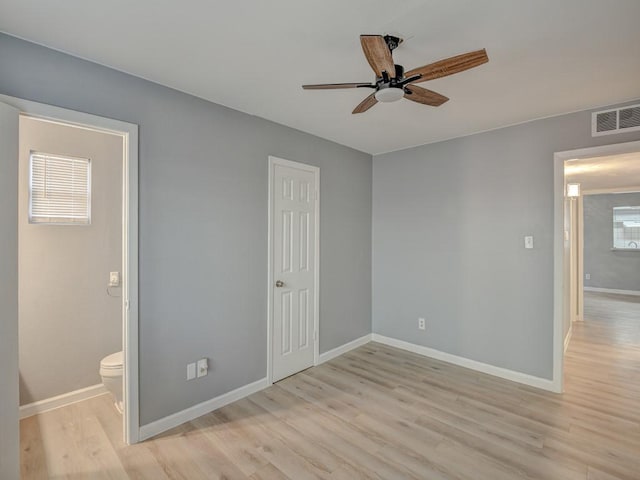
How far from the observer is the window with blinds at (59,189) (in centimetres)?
256

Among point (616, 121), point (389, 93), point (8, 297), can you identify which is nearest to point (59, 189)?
point (8, 297)

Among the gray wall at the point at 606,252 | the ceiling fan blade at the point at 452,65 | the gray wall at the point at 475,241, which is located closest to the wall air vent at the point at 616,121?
the gray wall at the point at 475,241

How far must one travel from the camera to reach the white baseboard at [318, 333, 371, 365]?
3557 mm

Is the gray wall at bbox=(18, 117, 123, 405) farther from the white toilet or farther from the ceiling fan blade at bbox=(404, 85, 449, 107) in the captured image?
the ceiling fan blade at bbox=(404, 85, 449, 107)

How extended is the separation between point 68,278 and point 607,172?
701cm

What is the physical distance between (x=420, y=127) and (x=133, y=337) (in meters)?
3.12

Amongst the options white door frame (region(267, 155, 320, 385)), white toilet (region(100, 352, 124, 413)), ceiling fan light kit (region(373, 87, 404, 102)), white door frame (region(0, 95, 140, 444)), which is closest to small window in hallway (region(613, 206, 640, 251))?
white door frame (region(267, 155, 320, 385))

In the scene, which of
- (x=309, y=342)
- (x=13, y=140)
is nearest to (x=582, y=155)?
(x=309, y=342)

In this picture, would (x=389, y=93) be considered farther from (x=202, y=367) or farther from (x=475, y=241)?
(x=202, y=367)

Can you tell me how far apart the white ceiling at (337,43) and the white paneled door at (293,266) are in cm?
84

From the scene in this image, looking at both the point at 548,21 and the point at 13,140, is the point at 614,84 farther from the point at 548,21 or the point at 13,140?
the point at 13,140

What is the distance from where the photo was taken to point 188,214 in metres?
2.44

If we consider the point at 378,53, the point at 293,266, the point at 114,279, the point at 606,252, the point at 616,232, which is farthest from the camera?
the point at 606,252

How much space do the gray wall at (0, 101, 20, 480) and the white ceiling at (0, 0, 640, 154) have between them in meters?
0.62
